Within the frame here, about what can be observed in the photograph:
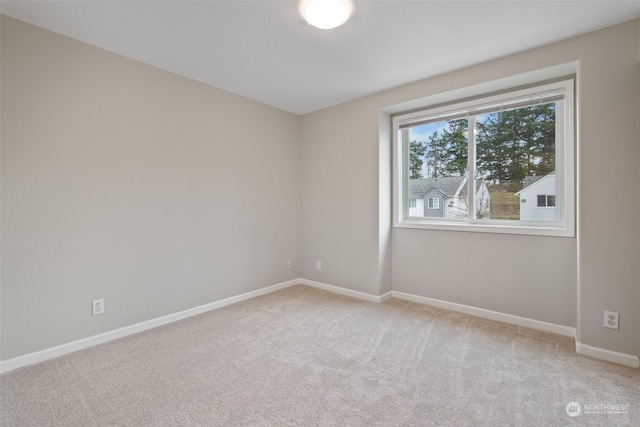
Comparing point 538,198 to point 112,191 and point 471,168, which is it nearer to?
point 471,168

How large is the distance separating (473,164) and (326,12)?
213 centimetres

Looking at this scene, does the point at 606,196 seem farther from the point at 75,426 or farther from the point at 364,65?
the point at 75,426

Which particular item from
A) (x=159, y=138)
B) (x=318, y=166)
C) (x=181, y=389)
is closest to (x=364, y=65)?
(x=318, y=166)

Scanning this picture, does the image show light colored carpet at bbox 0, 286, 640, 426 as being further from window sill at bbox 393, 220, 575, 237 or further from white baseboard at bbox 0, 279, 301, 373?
window sill at bbox 393, 220, 575, 237

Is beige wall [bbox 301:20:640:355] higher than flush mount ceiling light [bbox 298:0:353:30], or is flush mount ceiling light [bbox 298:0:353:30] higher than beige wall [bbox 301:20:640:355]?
flush mount ceiling light [bbox 298:0:353:30]

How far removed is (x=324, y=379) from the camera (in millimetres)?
1911

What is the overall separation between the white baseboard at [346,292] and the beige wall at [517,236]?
0.26 ft

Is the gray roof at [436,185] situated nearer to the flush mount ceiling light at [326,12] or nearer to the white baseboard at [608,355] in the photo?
the white baseboard at [608,355]

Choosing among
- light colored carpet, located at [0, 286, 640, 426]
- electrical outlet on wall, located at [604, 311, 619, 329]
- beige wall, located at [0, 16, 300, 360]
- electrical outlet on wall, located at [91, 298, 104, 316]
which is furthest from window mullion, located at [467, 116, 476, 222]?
electrical outlet on wall, located at [91, 298, 104, 316]

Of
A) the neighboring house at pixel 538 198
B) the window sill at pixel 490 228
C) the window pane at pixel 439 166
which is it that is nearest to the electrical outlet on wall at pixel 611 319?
the window sill at pixel 490 228

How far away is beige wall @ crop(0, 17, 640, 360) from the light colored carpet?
0.37 metres

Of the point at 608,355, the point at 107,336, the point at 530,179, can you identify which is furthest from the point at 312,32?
the point at 608,355

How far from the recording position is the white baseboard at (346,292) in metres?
3.44

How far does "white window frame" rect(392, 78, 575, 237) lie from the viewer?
2.48 meters
